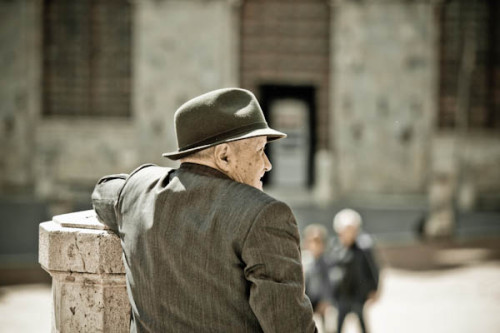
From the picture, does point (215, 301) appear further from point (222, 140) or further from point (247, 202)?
point (222, 140)

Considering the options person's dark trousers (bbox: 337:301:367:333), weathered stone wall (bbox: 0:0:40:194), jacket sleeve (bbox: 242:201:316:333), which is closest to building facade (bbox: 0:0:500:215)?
weathered stone wall (bbox: 0:0:40:194)

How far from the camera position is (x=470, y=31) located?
1920cm

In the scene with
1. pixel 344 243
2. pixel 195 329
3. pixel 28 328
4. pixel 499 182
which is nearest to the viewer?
pixel 195 329

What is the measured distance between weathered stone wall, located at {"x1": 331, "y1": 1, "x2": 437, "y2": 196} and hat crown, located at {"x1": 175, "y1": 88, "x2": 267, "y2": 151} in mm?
17263

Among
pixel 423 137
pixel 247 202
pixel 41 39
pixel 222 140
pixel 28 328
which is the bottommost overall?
pixel 28 328

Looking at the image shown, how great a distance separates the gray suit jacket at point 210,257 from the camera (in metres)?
1.89

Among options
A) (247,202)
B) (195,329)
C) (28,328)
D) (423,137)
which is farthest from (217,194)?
(423,137)

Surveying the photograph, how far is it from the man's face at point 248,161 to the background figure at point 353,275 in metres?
4.59

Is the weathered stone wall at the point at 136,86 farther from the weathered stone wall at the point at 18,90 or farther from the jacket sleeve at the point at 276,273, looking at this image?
the jacket sleeve at the point at 276,273

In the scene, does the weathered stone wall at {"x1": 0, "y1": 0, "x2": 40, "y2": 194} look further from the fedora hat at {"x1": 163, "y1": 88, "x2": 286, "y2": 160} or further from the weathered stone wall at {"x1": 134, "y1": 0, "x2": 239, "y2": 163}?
→ the fedora hat at {"x1": 163, "y1": 88, "x2": 286, "y2": 160}

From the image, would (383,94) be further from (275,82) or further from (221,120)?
(221,120)

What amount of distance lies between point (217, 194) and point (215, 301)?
0.32m

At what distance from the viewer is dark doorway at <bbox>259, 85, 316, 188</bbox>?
19734mm

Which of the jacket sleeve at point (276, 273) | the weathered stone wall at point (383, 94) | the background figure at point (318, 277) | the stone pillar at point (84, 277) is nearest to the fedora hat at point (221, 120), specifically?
the jacket sleeve at point (276, 273)
